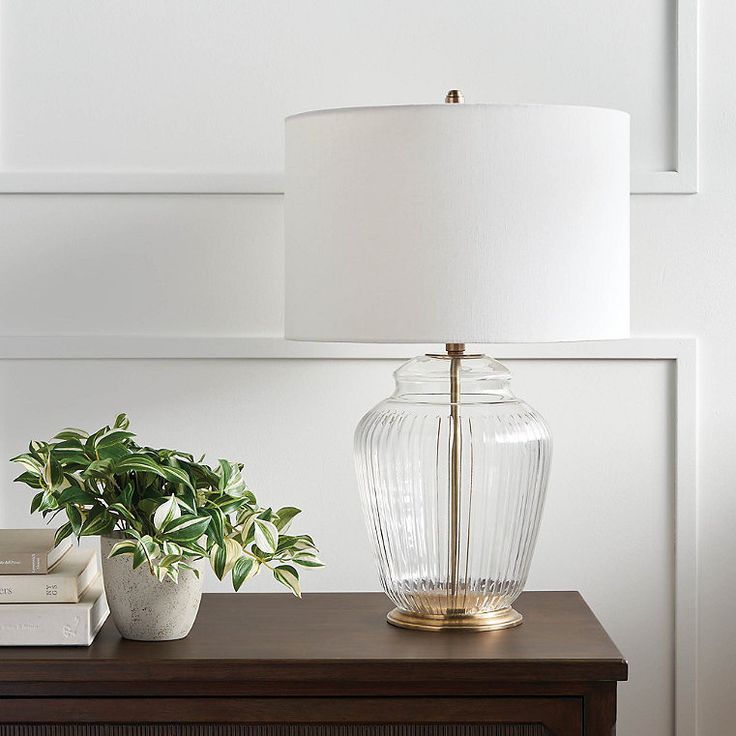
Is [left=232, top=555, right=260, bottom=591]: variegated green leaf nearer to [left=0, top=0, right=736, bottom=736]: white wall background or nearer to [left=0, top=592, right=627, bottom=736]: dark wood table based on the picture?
[left=0, top=592, right=627, bottom=736]: dark wood table

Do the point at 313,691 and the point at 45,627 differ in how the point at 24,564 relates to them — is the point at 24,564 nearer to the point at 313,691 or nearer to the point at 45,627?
the point at 45,627

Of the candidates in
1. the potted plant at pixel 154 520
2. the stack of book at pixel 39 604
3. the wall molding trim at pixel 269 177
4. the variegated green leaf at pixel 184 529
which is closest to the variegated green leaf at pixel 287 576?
the potted plant at pixel 154 520

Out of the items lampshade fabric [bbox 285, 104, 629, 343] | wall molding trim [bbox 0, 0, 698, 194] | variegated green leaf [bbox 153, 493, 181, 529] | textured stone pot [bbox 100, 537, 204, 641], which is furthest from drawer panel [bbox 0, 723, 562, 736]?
wall molding trim [bbox 0, 0, 698, 194]

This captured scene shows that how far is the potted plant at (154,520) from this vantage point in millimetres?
1195

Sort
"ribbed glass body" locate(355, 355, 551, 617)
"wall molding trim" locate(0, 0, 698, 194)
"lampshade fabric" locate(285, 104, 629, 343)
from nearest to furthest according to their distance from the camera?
"lampshade fabric" locate(285, 104, 629, 343) → "ribbed glass body" locate(355, 355, 551, 617) → "wall molding trim" locate(0, 0, 698, 194)

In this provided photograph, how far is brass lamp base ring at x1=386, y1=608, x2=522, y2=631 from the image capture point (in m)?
1.27

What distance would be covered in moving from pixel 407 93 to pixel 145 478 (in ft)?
2.30

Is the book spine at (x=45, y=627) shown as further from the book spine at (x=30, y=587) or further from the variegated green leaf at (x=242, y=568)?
the variegated green leaf at (x=242, y=568)

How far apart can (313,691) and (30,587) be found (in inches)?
13.2

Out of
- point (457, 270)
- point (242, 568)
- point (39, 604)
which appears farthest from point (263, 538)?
point (457, 270)

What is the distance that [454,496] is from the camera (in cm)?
127

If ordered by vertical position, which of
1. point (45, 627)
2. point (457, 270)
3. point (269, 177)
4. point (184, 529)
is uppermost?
point (269, 177)

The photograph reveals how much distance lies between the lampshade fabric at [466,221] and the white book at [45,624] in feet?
1.37

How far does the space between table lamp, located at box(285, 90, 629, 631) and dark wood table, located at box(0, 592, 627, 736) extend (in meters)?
0.12
